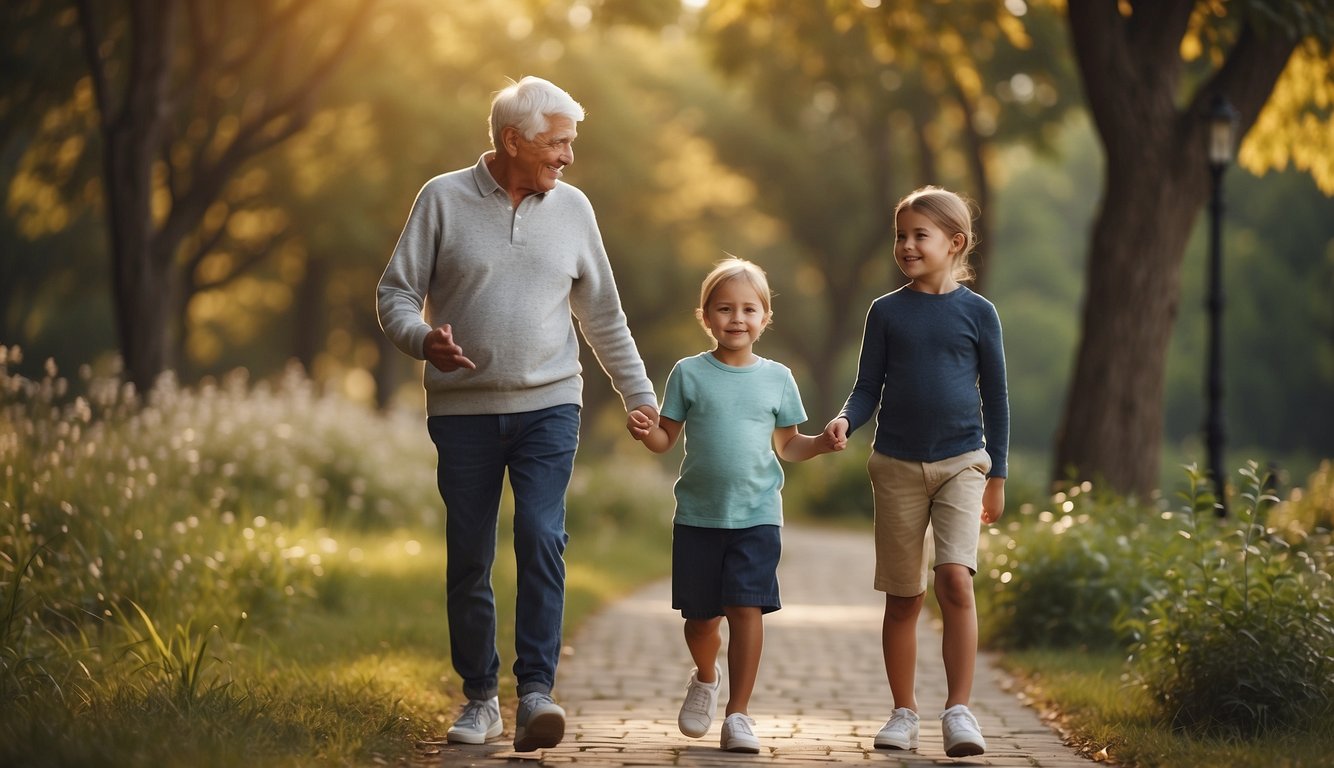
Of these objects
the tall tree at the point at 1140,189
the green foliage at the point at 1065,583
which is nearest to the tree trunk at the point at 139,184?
the tall tree at the point at 1140,189

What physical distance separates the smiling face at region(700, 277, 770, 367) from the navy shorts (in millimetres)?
602

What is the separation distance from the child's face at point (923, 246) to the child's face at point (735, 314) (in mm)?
514

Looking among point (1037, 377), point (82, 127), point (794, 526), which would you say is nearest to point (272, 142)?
point (82, 127)

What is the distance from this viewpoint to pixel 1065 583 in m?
8.18

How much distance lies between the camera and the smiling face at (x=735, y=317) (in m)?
5.24

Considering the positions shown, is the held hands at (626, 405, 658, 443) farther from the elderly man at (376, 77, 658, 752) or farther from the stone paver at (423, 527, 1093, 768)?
the stone paver at (423, 527, 1093, 768)

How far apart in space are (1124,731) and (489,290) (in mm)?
2699

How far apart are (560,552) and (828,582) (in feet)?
28.4

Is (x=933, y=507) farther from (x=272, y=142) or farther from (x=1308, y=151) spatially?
(x=272, y=142)

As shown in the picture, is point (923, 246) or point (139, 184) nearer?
point (923, 246)

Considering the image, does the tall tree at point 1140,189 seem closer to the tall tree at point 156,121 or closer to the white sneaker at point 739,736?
the white sneaker at point 739,736

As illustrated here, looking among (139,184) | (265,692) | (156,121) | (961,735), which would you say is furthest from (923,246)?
(139,184)

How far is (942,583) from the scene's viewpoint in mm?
5168

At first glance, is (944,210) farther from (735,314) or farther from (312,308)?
(312,308)
